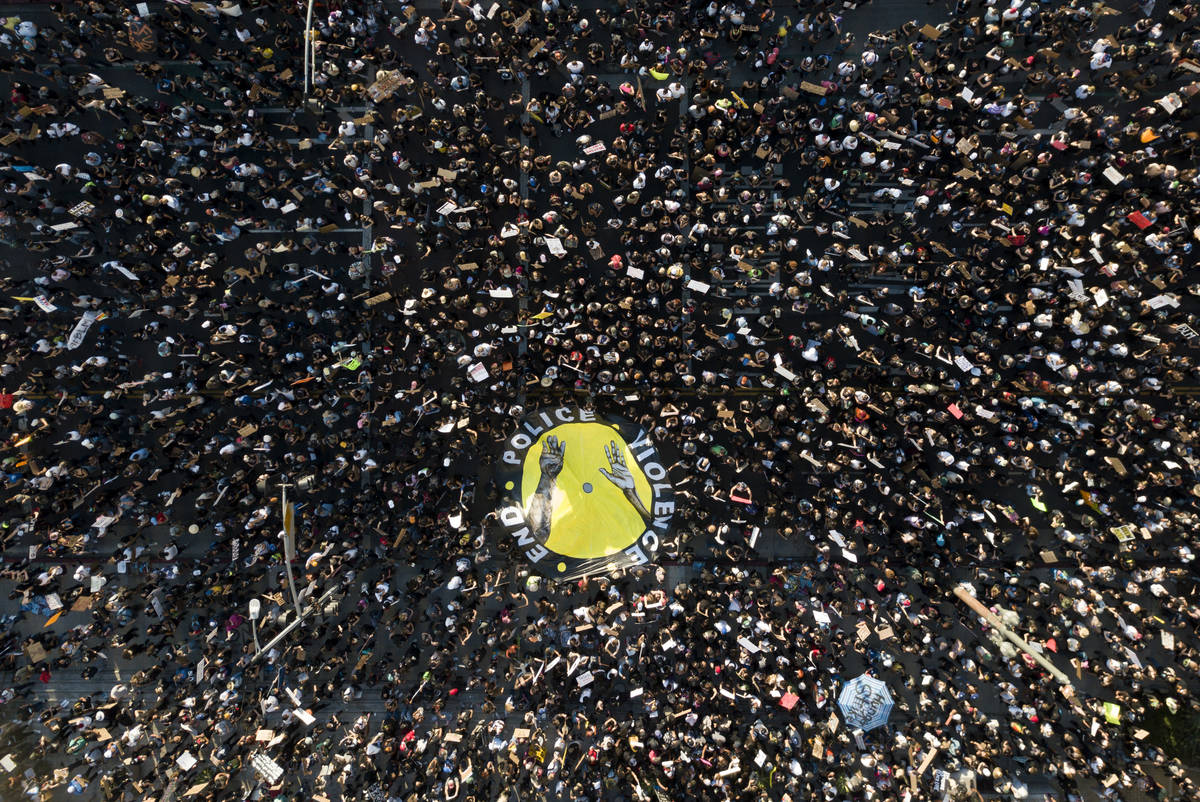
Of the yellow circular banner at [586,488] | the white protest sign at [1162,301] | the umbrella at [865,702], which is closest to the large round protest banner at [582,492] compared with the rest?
the yellow circular banner at [586,488]

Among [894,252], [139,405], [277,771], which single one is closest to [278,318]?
[139,405]

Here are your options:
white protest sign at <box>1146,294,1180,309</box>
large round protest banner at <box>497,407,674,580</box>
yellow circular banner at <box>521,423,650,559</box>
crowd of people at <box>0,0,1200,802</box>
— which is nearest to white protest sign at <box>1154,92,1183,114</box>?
crowd of people at <box>0,0,1200,802</box>

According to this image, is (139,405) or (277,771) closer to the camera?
(277,771)

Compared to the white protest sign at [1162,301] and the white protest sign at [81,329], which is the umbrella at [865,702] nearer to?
the white protest sign at [1162,301]

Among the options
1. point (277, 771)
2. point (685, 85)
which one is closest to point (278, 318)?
point (277, 771)

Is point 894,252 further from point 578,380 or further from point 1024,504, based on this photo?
point 578,380

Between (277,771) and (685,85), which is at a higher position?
(685,85)

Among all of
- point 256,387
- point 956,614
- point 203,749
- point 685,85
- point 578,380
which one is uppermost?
point 685,85

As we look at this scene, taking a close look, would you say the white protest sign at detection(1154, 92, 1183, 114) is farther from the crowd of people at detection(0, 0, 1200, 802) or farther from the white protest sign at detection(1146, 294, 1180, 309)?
the white protest sign at detection(1146, 294, 1180, 309)

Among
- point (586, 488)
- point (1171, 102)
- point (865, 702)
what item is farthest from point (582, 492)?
point (1171, 102)
